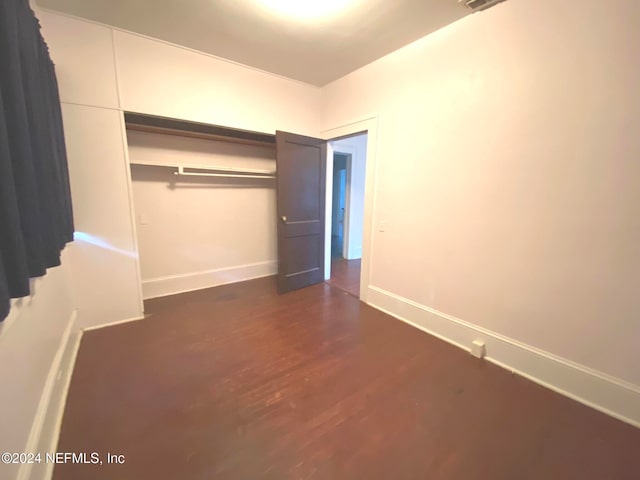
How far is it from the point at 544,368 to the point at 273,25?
11.8 ft

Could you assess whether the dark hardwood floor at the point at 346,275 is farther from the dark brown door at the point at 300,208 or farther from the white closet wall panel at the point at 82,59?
the white closet wall panel at the point at 82,59

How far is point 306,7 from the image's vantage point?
206cm

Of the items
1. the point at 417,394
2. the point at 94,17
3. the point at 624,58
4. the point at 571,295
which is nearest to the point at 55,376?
the point at 417,394

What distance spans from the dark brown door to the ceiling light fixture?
1.27m

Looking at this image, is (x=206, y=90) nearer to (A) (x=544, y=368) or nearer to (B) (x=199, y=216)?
(B) (x=199, y=216)

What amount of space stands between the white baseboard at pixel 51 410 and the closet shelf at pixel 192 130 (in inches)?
84.2

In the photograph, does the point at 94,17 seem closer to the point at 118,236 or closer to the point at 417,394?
the point at 118,236

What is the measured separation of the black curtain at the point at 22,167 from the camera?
91cm

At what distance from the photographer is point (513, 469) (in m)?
1.34

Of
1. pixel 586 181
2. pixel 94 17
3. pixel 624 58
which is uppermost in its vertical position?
pixel 94 17

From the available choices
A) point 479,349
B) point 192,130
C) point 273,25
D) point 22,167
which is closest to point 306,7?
point 273,25

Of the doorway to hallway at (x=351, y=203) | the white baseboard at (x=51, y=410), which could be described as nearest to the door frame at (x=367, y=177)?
the doorway to hallway at (x=351, y=203)

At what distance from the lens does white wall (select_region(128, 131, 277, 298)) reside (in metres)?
3.19

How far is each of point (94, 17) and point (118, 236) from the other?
1.95 meters
